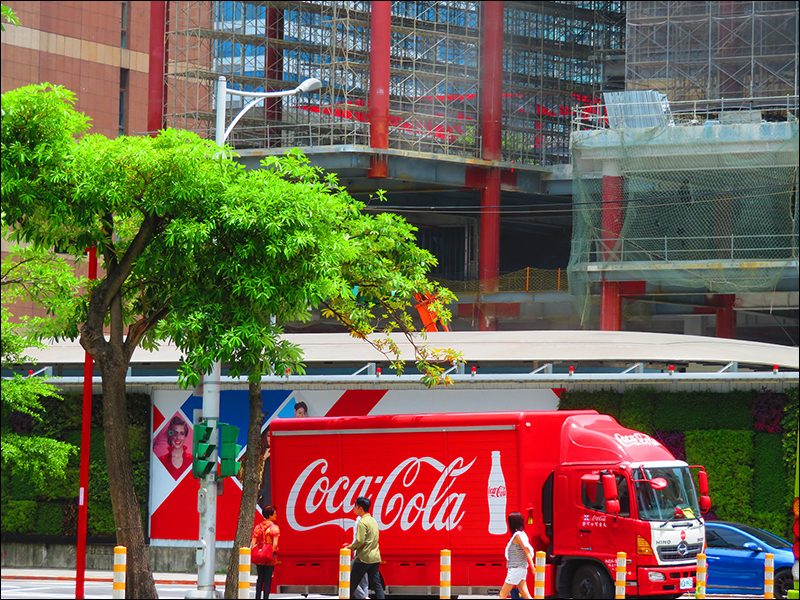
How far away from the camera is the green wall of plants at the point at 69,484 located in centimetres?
2773

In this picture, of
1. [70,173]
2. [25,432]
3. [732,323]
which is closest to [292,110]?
[732,323]

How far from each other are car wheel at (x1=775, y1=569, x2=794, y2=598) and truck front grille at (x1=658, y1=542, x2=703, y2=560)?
3.29m

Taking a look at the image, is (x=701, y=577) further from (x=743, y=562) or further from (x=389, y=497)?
(x=389, y=497)

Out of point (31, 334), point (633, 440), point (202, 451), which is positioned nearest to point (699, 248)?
point (633, 440)

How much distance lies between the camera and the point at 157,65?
51.0 meters

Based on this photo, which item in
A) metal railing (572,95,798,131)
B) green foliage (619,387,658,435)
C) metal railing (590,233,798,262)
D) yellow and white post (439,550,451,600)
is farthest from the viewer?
metal railing (572,95,798,131)

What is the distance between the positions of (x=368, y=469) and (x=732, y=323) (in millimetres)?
31738

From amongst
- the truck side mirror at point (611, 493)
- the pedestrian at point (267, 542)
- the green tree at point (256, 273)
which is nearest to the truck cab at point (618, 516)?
the truck side mirror at point (611, 493)

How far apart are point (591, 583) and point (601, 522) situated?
3.24 ft

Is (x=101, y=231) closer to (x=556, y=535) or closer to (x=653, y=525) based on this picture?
(x=556, y=535)

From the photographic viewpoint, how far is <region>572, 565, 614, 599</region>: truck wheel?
53.3 ft

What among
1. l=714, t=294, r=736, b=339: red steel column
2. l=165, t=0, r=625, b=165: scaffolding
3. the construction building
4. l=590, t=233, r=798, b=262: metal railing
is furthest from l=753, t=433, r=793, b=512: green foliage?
l=165, t=0, r=625, b=165: scaffolding

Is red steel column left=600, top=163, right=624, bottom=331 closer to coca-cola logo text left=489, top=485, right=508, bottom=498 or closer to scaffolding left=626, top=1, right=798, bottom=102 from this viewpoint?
scaffolding left=626, top=1, right=798, bottom=102

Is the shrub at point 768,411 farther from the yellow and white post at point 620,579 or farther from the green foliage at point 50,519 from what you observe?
the green foliage at point 50,519
